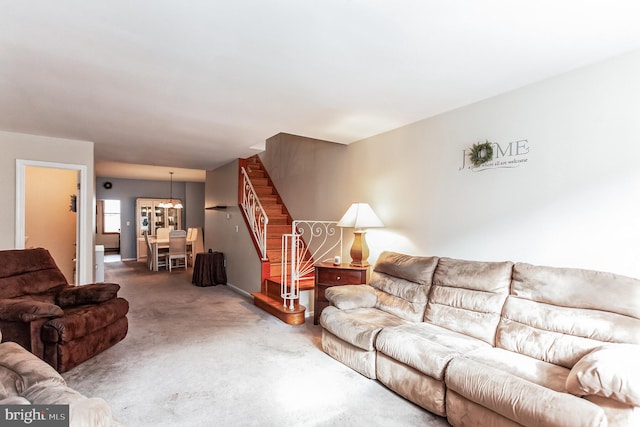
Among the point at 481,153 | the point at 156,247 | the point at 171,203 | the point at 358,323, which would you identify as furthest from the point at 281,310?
the point at 171,203

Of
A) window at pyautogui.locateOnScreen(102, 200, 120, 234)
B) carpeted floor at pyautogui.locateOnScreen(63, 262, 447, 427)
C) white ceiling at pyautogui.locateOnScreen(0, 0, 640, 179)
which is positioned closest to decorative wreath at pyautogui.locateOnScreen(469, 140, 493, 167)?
white ceiling at pyautogui.locateOnScreen(0, 0, 640, 179)

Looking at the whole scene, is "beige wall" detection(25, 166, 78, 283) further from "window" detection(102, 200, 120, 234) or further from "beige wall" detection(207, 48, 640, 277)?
"beige wall" detection(207, 48, 640, 277)

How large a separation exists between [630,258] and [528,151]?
1.02 metres

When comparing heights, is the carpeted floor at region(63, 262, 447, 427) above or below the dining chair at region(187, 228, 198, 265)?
below

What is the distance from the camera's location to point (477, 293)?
262cm

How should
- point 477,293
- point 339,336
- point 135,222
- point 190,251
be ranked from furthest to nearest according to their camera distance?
point 135,222 < point 190,251 < point 339,336 < point 477,293

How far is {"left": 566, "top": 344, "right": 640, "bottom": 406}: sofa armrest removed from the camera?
4.76 feet

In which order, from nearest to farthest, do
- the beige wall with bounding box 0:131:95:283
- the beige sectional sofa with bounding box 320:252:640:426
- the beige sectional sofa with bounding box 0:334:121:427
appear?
the beige sectional sofa with bounding box 0:334:121:427 < the beige sectional sofa with bounding box 320:252:640:426 < the beige wall with bounding box 0:131:95:283

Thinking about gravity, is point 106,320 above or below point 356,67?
below

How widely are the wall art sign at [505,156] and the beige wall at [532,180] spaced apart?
4 cm

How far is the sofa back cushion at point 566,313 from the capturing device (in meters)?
1.93

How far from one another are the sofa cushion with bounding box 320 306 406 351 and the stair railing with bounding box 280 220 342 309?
3.84 feet

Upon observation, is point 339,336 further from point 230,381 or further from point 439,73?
point 439,73

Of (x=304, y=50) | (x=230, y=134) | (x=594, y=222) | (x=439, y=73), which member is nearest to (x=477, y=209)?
(x=594, y=222)
